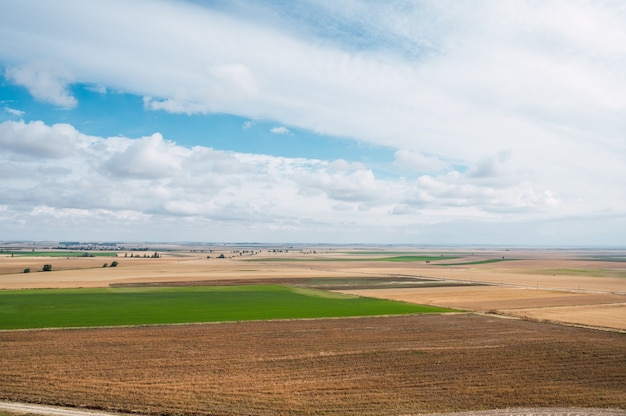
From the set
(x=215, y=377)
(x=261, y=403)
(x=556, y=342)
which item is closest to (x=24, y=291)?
(x=215, y=377)

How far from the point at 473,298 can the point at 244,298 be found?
3195 cm

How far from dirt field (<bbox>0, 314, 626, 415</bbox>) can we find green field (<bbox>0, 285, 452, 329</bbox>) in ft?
20.8

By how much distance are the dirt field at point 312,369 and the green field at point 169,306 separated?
6.33 metres

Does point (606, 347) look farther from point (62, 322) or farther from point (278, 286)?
point (278, 286)

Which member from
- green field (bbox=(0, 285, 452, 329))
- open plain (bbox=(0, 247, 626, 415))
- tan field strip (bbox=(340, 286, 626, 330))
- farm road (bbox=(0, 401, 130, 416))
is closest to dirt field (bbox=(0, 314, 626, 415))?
open plain (bbox=(0, 247, 626, 415))

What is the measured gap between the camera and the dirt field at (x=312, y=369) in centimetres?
2464

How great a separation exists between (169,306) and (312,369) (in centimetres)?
3417

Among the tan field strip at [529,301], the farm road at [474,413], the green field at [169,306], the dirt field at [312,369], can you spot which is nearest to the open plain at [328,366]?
the dirt field at [312,369]

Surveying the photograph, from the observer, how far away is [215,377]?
2861 centimetres

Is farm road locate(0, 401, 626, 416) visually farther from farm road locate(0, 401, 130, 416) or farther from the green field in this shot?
the green field

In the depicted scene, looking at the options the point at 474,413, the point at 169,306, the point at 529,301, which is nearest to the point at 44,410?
the point at 474,413

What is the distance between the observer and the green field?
160 feet

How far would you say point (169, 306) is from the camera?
2366 inches

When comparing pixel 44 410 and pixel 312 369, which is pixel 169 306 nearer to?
pixel 312 369
